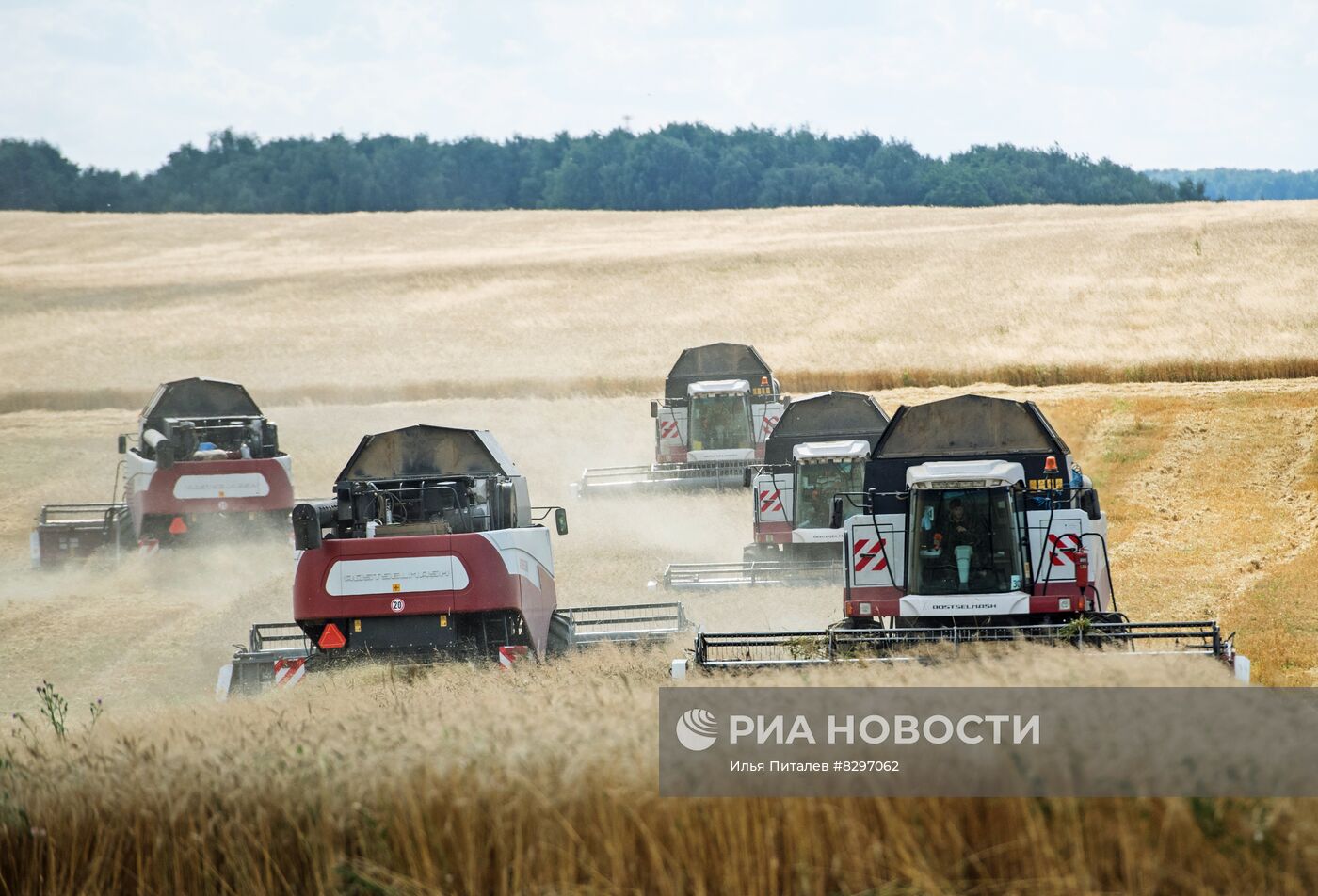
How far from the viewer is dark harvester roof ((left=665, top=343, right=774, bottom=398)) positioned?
2938cm

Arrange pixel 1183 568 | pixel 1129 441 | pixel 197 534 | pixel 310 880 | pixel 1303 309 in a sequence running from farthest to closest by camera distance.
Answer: pixel 1303 309
pixel 1129 441
pixel 197 534
pixel 1183 568
pixel 310 880

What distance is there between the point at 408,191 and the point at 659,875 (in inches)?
4641

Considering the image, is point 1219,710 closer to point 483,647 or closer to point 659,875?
point 659,875

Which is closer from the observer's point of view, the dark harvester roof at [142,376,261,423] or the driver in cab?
the driver in cab

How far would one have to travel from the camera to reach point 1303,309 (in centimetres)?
3788

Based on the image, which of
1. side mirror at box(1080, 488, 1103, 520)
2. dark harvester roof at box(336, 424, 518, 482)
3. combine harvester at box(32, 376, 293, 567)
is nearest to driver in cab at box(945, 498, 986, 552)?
side mirror at box(1080, 488, 1103, 520)

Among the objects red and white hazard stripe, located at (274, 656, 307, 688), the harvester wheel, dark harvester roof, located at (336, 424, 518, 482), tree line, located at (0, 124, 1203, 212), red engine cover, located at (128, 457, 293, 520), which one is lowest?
the harvester wheel

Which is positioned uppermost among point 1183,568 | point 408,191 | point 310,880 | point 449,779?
point 408,191

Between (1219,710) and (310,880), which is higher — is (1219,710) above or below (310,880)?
above

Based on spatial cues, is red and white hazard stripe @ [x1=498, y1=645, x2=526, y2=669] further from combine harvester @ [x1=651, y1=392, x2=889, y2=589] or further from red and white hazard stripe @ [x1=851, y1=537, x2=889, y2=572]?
combine harvester @ [x1=651, y1=392, x2=889, y2=589]

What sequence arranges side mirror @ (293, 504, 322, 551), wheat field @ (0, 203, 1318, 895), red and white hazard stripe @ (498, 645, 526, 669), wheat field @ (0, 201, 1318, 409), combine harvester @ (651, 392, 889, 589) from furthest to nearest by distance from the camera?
wheat field @ (0, 201, 1318, 409), combine harvester @ (651, 392, 889, 589), red and white hazard stripe @ (498, 645, 526, 669), side mirror @ (293, 504, 322, 551), wheat field @ (0, 203, 1318, 895)

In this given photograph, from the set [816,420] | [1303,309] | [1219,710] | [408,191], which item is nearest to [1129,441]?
[816,420]

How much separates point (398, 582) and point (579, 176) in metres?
113

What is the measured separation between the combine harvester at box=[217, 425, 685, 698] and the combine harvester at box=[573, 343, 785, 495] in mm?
14542
